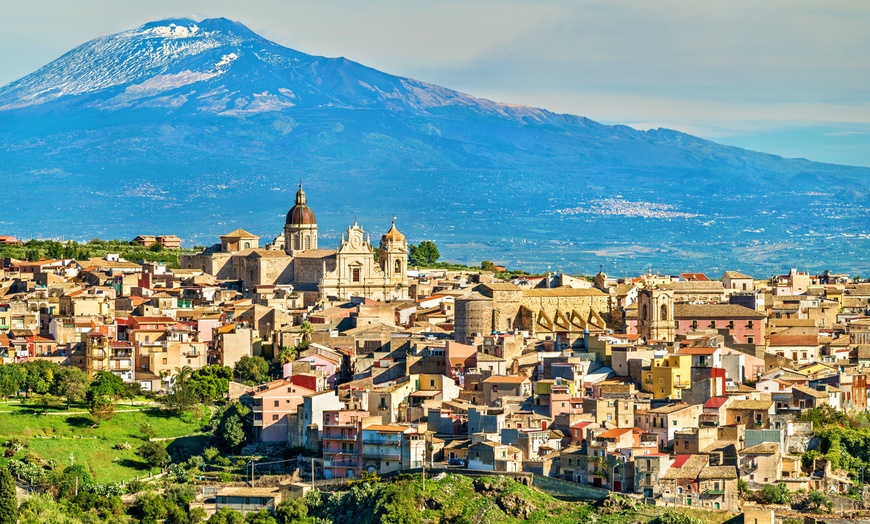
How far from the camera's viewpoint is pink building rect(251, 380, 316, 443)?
47.5m

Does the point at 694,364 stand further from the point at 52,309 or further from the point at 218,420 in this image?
the point at 52,309

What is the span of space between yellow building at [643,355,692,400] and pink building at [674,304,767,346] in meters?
9.02

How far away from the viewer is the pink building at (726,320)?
58969 millimetres

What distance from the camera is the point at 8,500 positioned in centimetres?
4131

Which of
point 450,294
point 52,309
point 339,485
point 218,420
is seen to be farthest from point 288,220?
point 339,485

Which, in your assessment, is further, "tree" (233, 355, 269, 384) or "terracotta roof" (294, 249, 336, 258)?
"terracotta roof" (294, 249, 336, 258)

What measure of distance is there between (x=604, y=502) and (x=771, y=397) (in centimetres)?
986

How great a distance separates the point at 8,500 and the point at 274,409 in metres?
8.62

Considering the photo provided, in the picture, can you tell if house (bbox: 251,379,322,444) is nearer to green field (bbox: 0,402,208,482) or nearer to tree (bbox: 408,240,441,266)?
green field (bbox: 0,402,208,482)

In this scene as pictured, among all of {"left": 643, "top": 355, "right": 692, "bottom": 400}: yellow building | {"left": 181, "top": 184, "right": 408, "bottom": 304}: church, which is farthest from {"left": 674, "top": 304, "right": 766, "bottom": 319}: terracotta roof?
{"left": 181, "top": 184, "right": 408, "bottom": 304}: church

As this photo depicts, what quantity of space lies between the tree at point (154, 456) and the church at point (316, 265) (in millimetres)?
23451

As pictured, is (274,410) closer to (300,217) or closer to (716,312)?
(716,312)

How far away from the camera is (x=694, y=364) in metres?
49.8

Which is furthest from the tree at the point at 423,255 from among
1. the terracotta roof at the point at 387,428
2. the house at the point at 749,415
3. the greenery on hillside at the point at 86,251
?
the terracotta roof at the point at 387,428
